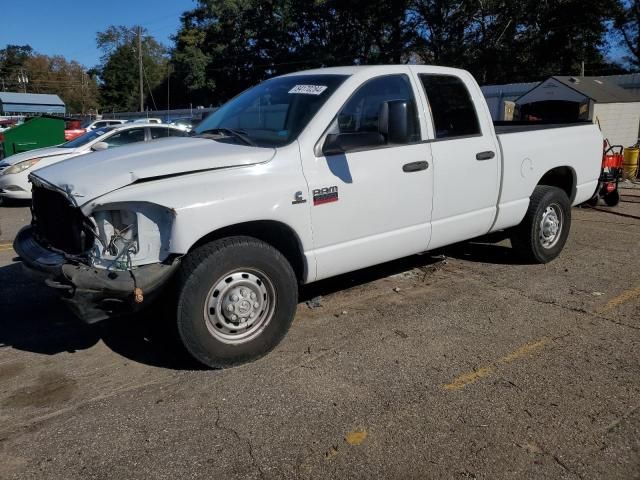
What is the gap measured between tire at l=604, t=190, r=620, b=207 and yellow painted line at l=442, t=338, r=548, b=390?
245 inches

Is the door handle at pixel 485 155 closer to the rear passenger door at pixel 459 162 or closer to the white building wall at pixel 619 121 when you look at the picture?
the rear passenger door at pixel 459 162

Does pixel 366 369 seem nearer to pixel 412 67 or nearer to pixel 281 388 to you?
pixel 281 388

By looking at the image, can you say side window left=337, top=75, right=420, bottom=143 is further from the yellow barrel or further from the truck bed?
the yellow barrel

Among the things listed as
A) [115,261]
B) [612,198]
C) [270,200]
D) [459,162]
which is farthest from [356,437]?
[612,198]

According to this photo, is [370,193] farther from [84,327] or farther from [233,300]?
[84,327]

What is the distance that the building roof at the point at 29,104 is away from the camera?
56.7 meters

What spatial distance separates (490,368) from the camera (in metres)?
3.76

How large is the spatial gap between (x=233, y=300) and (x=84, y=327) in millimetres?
1612

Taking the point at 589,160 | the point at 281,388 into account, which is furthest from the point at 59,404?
the point at 589,160

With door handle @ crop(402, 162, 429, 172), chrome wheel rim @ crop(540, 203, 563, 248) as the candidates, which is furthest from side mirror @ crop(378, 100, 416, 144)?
chrome wheel rim @ crop(540, 203, 563, 248)

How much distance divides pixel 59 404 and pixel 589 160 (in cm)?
571

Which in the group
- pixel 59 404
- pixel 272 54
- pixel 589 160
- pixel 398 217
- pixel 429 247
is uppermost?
pixel 272 54

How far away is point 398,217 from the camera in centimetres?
446

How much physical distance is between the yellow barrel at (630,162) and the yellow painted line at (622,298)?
29.9ft
